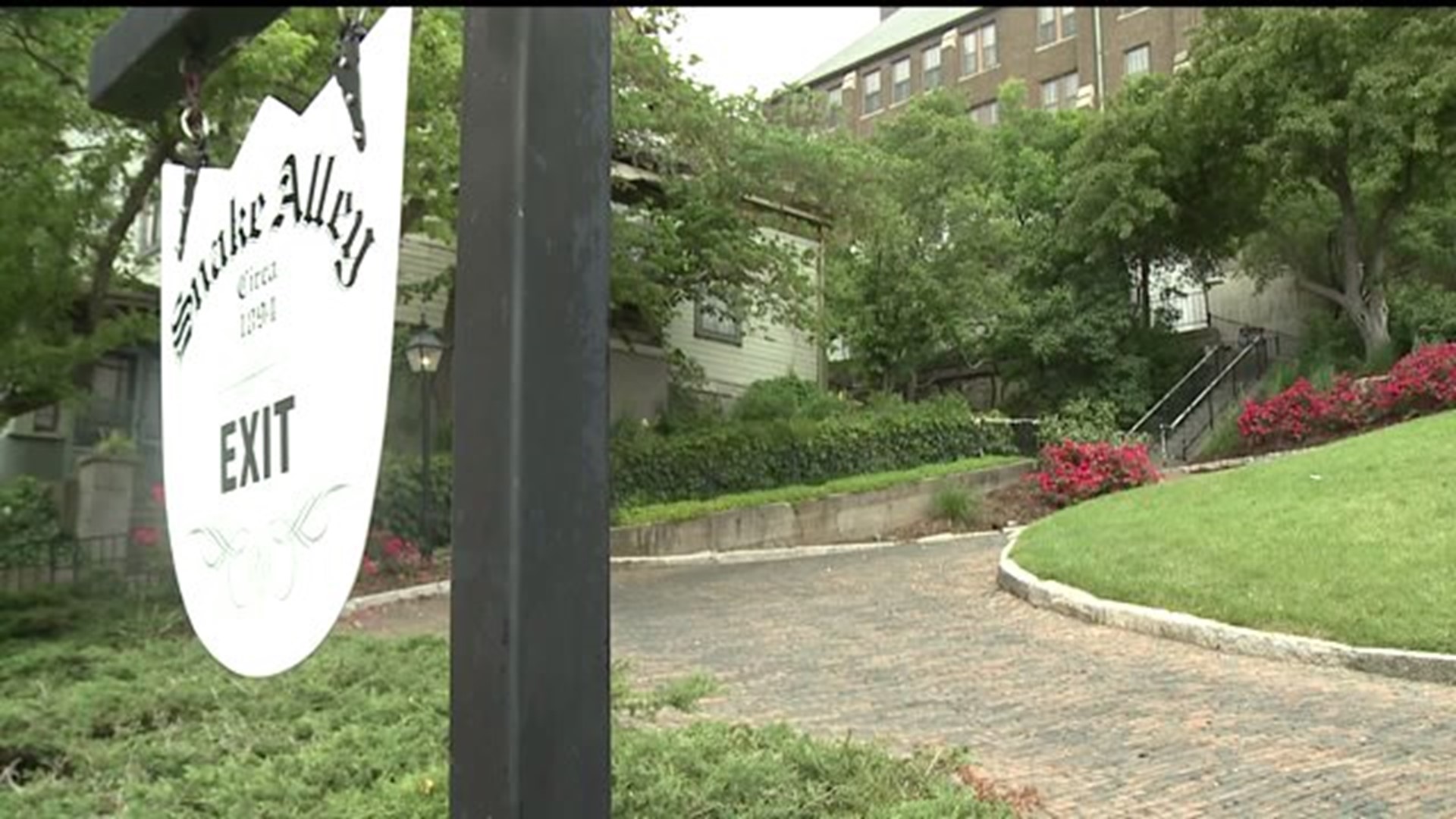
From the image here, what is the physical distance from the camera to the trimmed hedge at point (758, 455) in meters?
15.6

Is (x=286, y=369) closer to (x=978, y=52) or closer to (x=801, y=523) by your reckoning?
(x=801, y=523)

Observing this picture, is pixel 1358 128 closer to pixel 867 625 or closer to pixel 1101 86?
pixel 867 625

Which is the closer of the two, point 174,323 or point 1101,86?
point 174,323

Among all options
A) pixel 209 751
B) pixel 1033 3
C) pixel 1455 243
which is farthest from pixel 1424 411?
pixel 1033 3

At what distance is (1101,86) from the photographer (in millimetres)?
44812

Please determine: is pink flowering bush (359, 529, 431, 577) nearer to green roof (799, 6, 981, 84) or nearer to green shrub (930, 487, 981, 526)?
green shrub (930, 487, 981, 526)

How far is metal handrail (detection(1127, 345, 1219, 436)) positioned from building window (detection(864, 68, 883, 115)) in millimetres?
29181

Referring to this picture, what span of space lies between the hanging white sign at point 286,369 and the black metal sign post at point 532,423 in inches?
6.1

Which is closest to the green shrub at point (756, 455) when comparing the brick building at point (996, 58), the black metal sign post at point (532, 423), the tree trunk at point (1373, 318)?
the tree trunk at point (1373, 318)

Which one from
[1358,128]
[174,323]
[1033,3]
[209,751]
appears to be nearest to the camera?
[1033,3]

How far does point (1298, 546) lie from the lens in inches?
405

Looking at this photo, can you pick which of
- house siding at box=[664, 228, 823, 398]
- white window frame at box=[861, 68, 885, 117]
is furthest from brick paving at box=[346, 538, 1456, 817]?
white window frame at box=[861, 68, 885, 117]

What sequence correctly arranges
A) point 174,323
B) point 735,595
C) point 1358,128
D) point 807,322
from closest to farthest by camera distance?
point 174,323 < point 735,595 < point 807,322 < point 1358,128

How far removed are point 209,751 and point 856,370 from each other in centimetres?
2545
